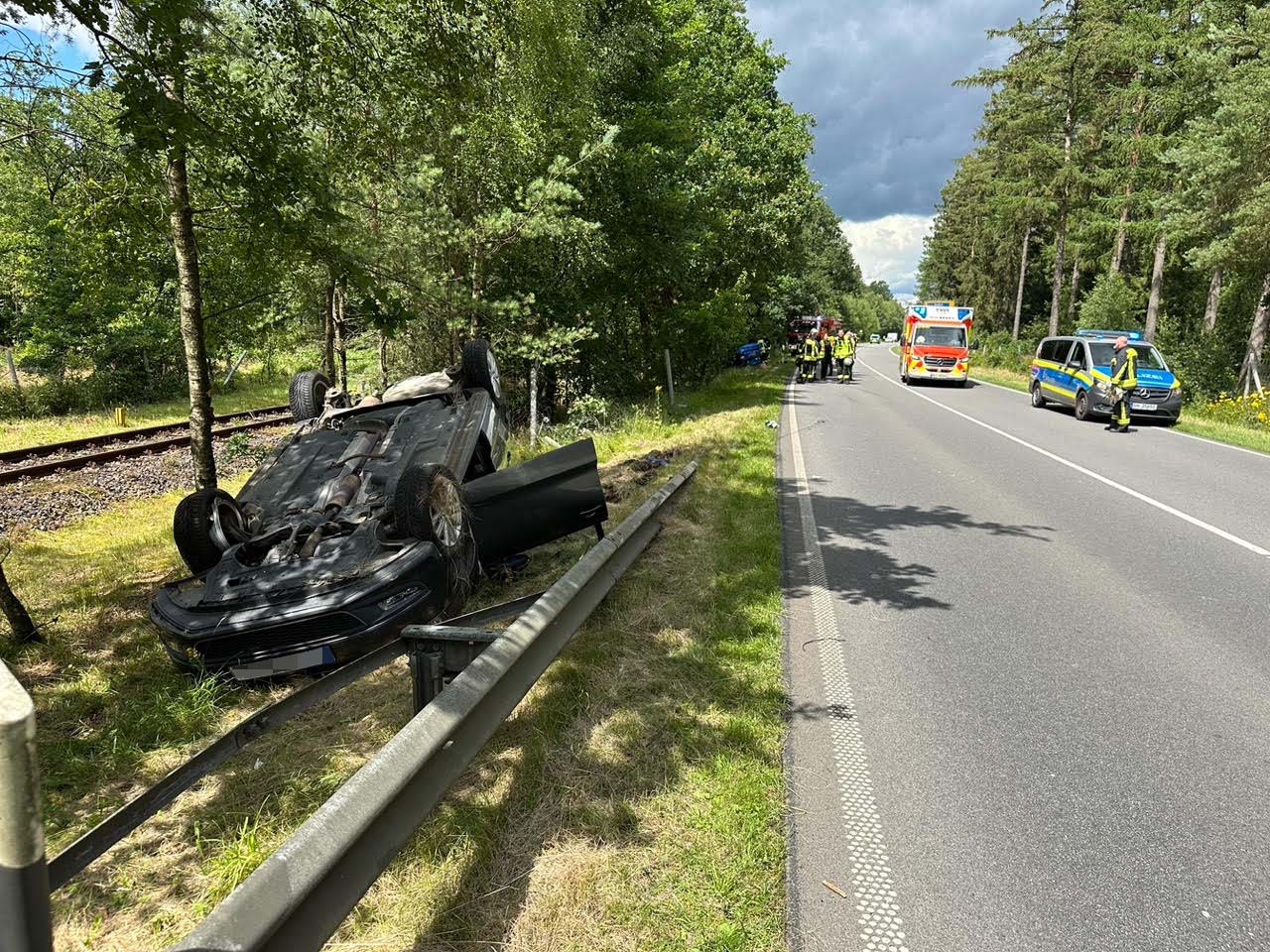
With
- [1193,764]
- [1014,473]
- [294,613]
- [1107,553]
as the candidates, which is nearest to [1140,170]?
[1014,473]

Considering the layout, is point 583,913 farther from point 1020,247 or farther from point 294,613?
point 1020,247

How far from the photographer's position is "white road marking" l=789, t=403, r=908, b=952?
7.80 feet

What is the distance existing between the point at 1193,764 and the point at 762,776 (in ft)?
6.71

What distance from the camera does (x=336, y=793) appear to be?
1.70m

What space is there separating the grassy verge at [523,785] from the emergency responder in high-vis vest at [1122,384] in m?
13.3

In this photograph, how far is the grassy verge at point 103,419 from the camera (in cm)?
1573

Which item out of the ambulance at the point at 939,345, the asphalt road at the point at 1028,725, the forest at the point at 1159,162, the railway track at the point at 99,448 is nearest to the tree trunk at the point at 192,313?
the asphalt road at the point at 1028,725

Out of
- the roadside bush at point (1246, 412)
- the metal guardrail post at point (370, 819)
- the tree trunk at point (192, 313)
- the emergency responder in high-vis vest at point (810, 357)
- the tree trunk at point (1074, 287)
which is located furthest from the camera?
the tree trunk at point (1074, 287)

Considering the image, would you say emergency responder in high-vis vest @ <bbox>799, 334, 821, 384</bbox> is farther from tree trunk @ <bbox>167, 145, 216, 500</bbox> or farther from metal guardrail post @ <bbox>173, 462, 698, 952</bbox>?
metal guardrail post @ <bbox>173, 462, 698, 952</bbox>

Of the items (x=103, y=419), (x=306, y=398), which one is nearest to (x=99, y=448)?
(x=103, y=419)

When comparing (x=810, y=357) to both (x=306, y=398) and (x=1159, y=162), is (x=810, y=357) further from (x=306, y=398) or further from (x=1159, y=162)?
(x=306, y=398)

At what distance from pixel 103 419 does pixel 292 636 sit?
64.0 ft

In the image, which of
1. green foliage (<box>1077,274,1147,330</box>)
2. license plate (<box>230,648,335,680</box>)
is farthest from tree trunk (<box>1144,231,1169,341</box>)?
license plate (<box>230,648,335,680</box>)

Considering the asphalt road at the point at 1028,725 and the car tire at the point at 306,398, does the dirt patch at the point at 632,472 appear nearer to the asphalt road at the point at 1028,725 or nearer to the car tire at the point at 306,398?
the asphalt road at the point at 1028,725
